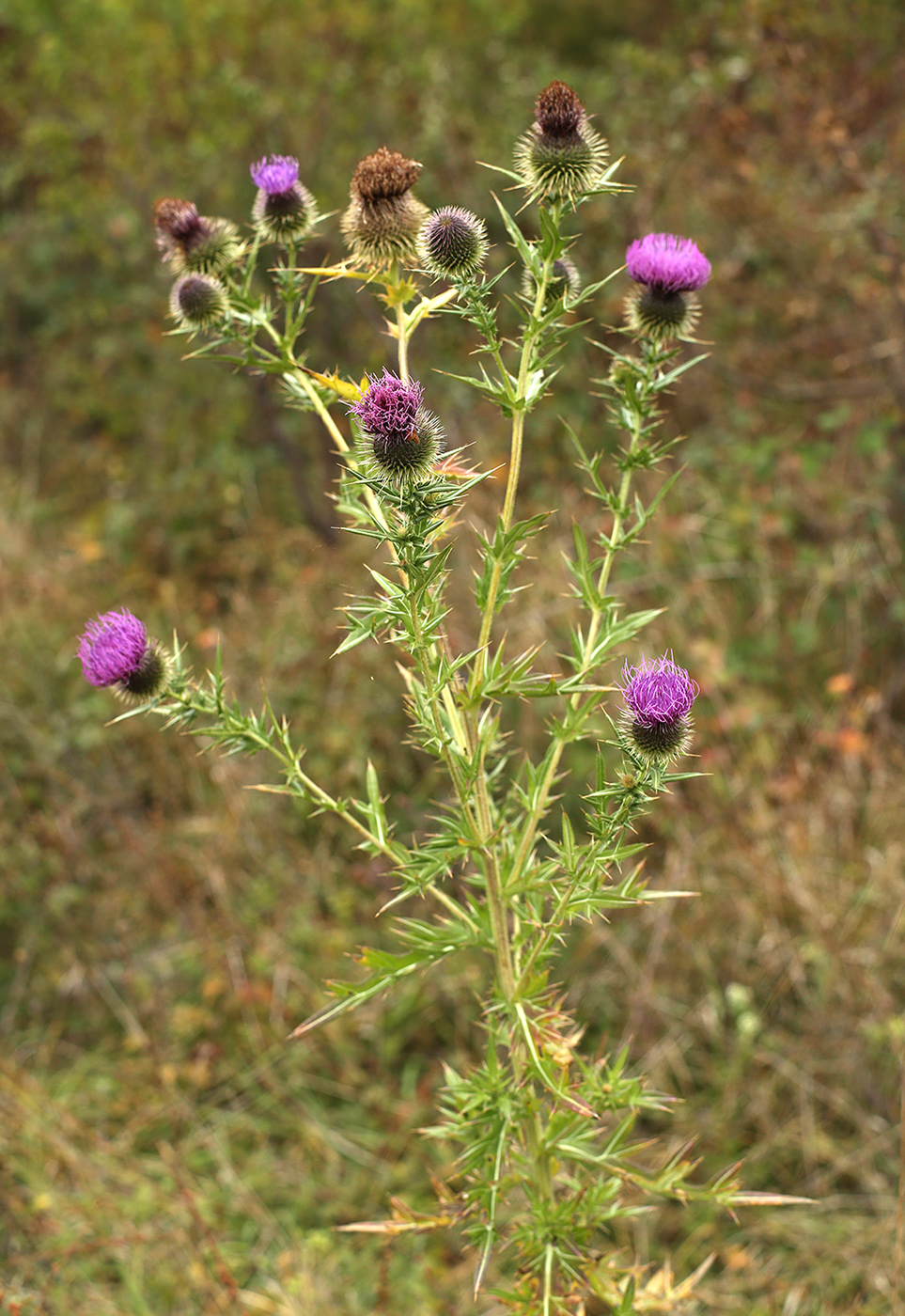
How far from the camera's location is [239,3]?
23.4 feet

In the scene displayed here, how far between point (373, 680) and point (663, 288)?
2.15 m

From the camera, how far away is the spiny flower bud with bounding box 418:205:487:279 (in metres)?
1.76

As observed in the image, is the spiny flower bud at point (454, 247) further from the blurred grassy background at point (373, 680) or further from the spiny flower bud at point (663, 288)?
the blurred grassy background at point (373, 680)

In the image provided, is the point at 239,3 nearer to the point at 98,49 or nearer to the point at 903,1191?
the point at 98,49

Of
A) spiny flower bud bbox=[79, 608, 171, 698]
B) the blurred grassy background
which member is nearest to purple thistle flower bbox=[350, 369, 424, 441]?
spiny flower bud bbox=[79, 608, 171, 698]

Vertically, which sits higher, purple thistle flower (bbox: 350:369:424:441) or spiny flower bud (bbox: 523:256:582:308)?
spiny flower bud (bbox: 523:256:582:308)

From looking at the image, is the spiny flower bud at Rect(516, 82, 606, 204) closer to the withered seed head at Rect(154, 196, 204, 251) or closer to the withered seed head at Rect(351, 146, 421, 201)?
the withered seed head at Rect(351, 146, 421, 201)

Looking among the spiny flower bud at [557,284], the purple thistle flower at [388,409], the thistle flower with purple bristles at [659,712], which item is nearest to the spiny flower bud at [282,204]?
the spiny flower bud at [557,284]

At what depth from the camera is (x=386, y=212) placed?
75.7 inches

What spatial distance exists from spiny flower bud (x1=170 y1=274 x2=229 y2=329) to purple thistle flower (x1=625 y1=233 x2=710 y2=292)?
0.85 metres

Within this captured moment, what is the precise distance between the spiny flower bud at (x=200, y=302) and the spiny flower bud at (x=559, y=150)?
0.67 m

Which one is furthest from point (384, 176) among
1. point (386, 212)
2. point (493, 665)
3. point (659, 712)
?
point (659, 712)

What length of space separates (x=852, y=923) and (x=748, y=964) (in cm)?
43

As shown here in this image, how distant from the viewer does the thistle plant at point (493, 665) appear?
1.62 meters
